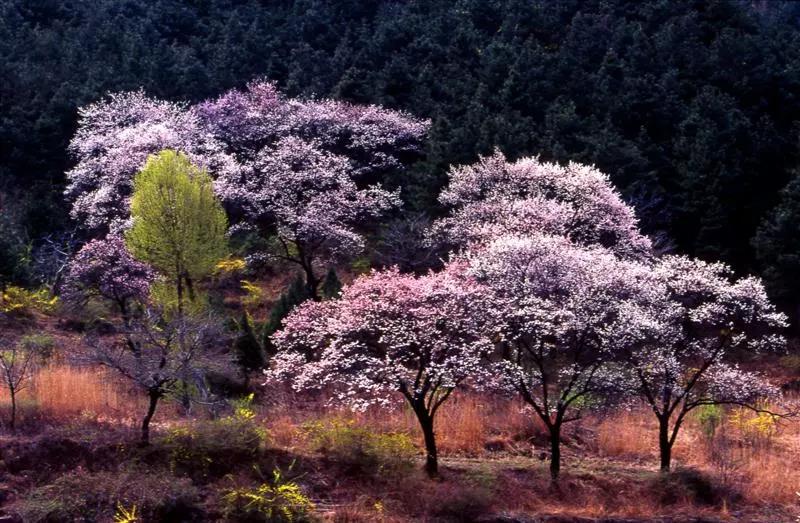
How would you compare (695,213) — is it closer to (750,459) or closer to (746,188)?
(746,188)

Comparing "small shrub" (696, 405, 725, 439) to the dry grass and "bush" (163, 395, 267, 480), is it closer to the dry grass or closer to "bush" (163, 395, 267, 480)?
"bush" (163, 395, 267, 480)

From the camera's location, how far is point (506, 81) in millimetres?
34938

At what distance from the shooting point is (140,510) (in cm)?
1401

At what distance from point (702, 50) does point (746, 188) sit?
9890mm

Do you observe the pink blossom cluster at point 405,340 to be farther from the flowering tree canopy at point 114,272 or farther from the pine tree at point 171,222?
the flowering tree canopy at point 114,272

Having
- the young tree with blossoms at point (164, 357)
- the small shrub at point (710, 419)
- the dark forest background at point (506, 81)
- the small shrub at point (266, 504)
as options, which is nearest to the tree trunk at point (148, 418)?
the young tree with blossoms at point (164, 357)

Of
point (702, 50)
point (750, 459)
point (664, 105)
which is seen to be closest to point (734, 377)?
point (750, 459)

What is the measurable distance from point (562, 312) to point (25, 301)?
18.3m

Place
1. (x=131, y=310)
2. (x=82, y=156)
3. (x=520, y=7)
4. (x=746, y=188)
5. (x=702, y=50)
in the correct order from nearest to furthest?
1. (x=131, y=310)
2. (x=746, y=188)
3. (x=82, y=156)
4. (x=702, y=50)
5. (x=520, y=7)

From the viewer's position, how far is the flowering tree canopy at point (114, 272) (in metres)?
21.8

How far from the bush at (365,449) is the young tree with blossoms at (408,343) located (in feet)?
1.77

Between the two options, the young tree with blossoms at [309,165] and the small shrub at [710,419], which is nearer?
the small shrub at [710,419]

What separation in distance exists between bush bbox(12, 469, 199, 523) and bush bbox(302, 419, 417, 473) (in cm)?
283

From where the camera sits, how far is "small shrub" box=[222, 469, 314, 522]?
14062 mm
